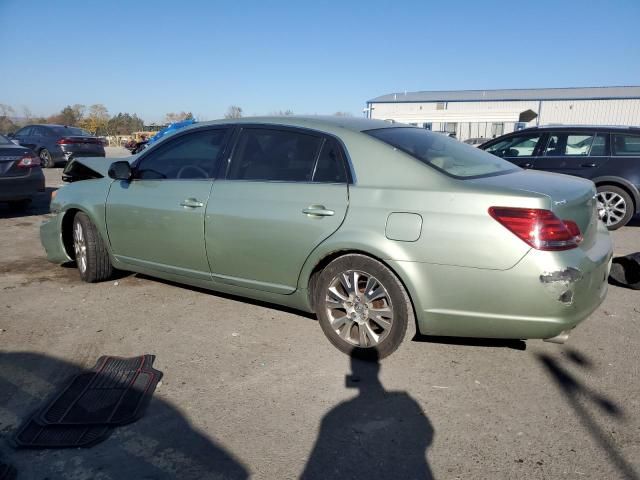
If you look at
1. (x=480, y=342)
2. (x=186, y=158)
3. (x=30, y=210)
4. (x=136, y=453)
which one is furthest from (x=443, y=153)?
(x=30, y=210)

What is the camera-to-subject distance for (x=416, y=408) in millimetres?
2713

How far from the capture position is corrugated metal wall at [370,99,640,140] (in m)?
41.2

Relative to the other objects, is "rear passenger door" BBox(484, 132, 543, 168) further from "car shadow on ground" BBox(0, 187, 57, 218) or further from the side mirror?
"car shadow on ground" BBox(0, 187, 57, 218)

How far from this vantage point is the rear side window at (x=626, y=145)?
23.5 ft

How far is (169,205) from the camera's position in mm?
3986

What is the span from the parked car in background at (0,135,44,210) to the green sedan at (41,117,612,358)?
4672 millimetres

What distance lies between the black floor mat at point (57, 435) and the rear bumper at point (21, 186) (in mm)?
6717

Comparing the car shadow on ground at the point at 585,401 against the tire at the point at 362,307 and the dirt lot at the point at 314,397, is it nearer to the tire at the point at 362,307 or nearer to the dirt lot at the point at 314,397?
the dirt lot at the point at 314,397

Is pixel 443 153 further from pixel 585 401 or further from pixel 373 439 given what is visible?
pixel 373 439

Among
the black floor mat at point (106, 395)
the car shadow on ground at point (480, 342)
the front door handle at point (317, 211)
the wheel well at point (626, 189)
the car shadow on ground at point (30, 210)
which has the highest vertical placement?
the front door handle at point (317, 211)

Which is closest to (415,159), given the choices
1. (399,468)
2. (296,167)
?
(296,167)

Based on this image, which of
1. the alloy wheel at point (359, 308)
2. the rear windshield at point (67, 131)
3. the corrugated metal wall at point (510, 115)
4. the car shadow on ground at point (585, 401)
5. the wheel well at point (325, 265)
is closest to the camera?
the car shadow on ground at point (585, 401)

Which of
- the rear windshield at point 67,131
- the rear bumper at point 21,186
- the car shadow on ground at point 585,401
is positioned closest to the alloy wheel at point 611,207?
the car shadow on ground at point 585,401

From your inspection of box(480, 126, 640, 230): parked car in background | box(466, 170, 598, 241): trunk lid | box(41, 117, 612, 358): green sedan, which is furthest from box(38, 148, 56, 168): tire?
box(466, 170, 598, 241): trunk lid
